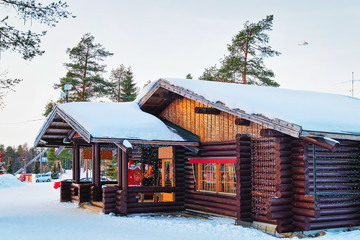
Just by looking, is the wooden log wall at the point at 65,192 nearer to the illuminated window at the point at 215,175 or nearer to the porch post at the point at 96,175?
the porch post at the point at 96,175

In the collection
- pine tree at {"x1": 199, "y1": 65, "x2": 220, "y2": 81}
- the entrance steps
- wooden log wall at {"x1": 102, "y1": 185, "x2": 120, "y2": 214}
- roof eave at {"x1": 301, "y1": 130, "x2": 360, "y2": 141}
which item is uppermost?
pine tree at {"x1": 199, "y1": 65, "x2": 220, "y2": 81}

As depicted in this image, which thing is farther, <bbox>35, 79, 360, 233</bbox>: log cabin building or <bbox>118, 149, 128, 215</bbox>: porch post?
<bbox>118, 149, 128, 215</bbox>: porch post

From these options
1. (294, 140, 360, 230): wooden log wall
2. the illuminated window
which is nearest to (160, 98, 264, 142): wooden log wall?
the illuminated window

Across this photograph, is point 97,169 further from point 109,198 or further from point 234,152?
point 234,152

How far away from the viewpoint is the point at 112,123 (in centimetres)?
1438

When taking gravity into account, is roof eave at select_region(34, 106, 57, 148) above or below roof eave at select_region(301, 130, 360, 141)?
above

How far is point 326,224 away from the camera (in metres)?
11.5

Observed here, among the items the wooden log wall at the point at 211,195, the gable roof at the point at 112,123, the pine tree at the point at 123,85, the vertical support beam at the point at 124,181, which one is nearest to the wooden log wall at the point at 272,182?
the wooden log wall at the point at 211,195

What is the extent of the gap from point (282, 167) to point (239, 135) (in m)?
1.76

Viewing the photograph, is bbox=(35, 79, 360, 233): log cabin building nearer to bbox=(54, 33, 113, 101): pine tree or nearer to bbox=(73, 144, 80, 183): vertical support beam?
bbox=(73, 144, 80, 183): vertical support beam

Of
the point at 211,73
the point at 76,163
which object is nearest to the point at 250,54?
the point at 211,73

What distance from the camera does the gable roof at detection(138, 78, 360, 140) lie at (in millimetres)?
10359

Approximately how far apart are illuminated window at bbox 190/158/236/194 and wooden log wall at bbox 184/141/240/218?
0.19m

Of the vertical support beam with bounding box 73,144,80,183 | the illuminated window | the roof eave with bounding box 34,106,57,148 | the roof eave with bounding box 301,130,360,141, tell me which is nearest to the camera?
the roof eave with bounding box 301,130,360,141
